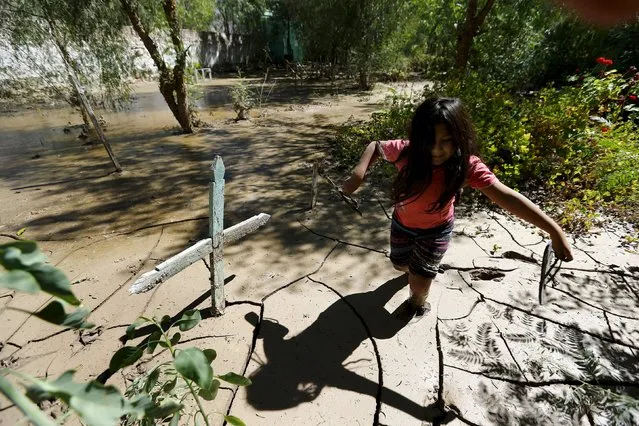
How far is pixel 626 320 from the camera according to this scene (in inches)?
94.0

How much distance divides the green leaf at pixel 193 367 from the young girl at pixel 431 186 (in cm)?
126

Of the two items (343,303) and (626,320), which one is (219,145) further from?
(626,320)

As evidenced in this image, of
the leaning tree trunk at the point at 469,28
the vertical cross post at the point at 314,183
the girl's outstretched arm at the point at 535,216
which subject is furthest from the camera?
the leaning tree trunk at the point at 469,28

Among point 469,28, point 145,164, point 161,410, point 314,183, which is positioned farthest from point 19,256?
point 469,28

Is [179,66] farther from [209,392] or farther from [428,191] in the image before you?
[209,392]

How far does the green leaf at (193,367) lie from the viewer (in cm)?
84

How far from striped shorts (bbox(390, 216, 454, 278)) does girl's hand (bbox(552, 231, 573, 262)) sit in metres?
0.61

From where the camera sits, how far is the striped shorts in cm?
219

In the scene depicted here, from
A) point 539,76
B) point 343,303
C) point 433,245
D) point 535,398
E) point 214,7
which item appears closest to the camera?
point 535,398

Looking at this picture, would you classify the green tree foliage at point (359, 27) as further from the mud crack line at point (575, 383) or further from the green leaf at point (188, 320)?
the green leaf at point (188, 320)

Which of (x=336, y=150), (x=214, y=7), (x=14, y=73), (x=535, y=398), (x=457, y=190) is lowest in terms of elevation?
(x=535, y=398)

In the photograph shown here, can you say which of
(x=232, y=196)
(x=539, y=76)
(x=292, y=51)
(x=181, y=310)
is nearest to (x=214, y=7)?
(x=292, y=51)

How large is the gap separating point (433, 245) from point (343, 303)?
83cm

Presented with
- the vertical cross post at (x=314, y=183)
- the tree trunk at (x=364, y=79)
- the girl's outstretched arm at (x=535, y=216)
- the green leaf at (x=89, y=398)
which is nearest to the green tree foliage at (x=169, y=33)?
the vertical cross post at (x=314, y=183)
